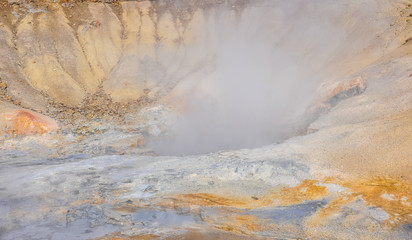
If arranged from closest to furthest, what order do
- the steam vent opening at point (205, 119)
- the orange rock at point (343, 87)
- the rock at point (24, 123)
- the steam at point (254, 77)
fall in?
the steam vent opening at point (205, 119)
the rock at point (24, 123)
the orange rock at point (343, 87)
the steam at point (254, 77)

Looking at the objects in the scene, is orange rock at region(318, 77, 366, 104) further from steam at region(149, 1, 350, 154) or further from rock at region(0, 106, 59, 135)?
rock at region(0, 106, 59, 135)

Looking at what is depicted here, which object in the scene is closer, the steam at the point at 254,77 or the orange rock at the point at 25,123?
the orange rock at the point at 25,123

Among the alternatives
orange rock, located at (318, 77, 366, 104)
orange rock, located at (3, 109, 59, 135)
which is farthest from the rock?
orange rock, located at (318, 77, 366, 104)

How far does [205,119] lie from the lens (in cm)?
1914

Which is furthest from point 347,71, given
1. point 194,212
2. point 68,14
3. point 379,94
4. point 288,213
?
point 68,14

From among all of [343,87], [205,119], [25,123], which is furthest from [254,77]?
[25,123]

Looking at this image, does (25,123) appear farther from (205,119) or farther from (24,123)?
(205,119)

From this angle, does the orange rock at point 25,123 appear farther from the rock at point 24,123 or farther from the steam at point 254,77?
the steam at point 254,77

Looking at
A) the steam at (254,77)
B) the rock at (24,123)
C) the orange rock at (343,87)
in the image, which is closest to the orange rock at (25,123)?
the rock at (24,123)

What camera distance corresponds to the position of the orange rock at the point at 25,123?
14.6 meters

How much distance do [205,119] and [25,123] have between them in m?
9.23

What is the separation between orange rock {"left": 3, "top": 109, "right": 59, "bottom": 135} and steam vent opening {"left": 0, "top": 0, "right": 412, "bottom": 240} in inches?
3.5

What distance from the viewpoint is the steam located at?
1720cm

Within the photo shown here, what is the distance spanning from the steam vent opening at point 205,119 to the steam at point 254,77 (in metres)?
0.12
